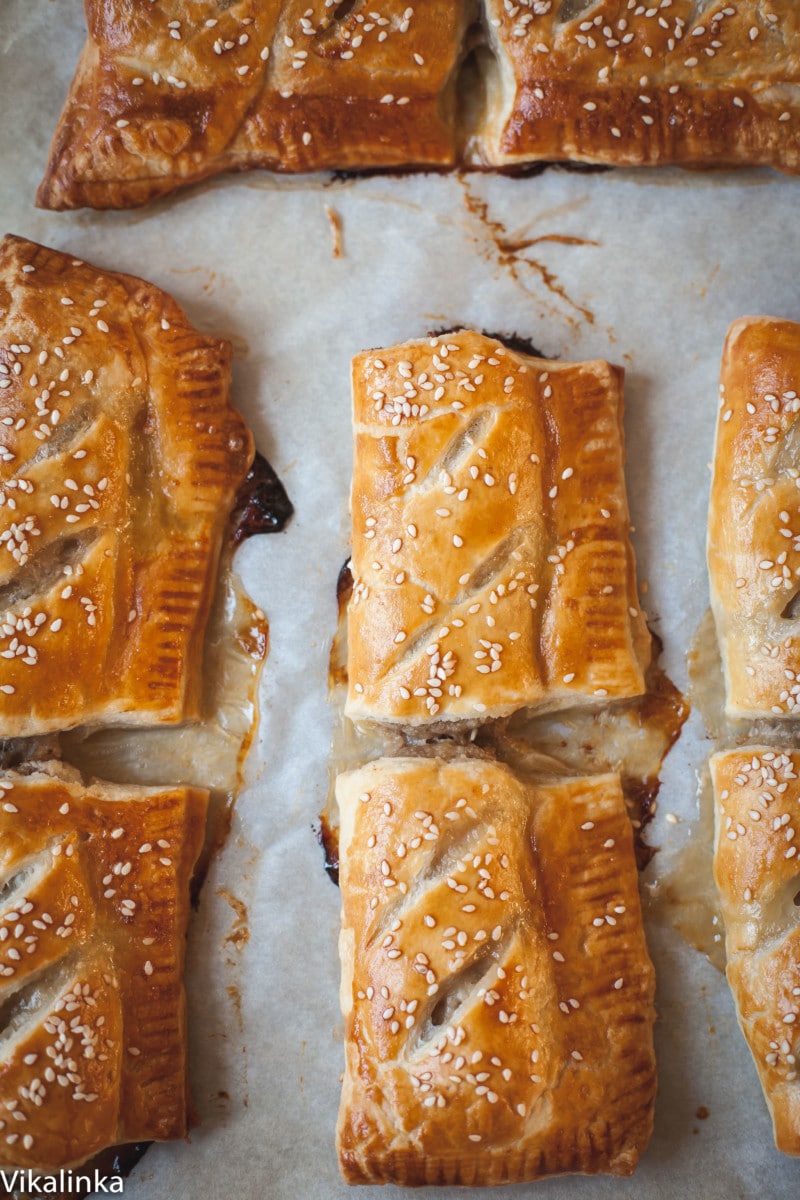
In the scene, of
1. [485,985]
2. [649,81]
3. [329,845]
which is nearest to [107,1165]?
[329,845]

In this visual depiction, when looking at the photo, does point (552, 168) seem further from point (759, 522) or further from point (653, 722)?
point (653, 722)

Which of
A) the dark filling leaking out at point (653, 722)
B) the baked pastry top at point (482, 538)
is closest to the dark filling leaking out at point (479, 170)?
the baked pastry top at point (482, 538)

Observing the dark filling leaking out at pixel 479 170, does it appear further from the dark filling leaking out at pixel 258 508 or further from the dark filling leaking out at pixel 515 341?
the dark filling leaking out at pixel 258 508

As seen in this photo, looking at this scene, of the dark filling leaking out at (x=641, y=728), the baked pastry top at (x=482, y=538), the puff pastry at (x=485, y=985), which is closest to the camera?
the puff pastry at (x=485, y=985)

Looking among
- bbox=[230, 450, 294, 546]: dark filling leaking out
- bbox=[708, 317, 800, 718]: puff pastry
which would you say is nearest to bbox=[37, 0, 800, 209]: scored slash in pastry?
bbox=[708, 317, 800, 718]: puff pastry

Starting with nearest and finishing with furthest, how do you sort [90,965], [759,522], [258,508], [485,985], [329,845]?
[485,985]
[90,965]
[759,522]
[329,845]
[258,508]

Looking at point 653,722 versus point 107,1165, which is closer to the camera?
point 107,1165

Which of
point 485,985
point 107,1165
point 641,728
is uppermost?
point 641,728
